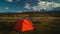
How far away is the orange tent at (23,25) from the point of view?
605 centimetres

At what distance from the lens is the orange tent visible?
19.9ft

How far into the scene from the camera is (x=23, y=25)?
613 centimetres

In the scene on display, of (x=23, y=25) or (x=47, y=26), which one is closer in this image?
(x=23, y=25)

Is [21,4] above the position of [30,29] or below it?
above

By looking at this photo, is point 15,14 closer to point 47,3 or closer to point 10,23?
point 10,23

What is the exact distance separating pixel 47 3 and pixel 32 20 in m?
0.81

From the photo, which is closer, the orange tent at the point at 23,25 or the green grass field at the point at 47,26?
the orange tent at the point at 23,25

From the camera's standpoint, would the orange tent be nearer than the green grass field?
Yes

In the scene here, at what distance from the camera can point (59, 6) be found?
671 cm

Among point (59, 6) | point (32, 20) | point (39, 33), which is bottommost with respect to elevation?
point (39, 33)

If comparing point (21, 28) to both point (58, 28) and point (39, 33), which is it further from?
point (58, 28)

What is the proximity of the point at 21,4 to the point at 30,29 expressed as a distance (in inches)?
40.0

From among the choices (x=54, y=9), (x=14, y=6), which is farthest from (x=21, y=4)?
(x=54, y=9)

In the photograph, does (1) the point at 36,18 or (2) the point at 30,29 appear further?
(1) the point at 36,18
